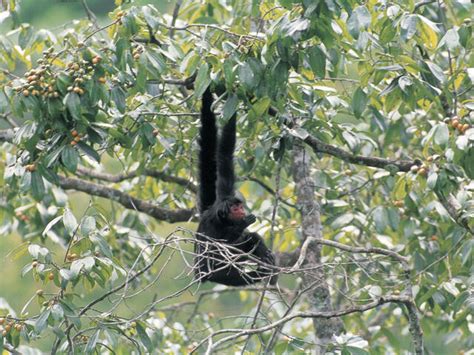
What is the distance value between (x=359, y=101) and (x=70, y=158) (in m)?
1.63

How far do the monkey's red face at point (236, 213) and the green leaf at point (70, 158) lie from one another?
59.0 inches

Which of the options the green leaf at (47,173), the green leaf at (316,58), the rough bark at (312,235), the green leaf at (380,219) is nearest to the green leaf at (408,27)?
the green leaf at (316,58)

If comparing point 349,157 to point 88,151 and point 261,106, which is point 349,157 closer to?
point 261,106

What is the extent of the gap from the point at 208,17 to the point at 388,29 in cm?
181

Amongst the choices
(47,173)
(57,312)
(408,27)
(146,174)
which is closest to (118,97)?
(47,173)

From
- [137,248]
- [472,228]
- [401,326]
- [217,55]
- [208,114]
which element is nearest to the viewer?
[217,55]

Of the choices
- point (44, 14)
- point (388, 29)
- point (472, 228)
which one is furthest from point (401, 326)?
point (44, 14)

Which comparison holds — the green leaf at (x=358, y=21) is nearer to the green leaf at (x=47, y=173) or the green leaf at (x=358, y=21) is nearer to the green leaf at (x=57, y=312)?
the green leaf at (x=47, y=173)

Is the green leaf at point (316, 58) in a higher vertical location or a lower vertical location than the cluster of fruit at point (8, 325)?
higher

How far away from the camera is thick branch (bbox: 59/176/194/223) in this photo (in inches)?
243

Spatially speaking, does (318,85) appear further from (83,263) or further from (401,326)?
(401,326)

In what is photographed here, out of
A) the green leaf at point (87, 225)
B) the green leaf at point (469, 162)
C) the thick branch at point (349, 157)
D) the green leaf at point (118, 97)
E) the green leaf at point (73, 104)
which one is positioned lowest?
the thick branch at point (349, 157)

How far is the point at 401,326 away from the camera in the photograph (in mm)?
7332

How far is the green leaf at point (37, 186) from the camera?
436 cm
